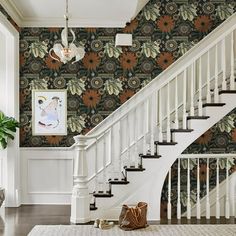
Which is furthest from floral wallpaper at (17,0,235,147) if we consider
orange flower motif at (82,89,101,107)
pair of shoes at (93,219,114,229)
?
pair of shoes at (93,219,114,229)

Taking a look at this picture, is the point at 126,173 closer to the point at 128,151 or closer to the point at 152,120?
the point at 128,151

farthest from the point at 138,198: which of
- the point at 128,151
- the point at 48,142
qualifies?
the point at 48,142

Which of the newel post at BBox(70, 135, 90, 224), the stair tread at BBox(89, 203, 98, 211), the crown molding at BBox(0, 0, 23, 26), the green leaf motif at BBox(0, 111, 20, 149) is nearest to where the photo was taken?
the newel post at BBox(70, 135, 90, 224)

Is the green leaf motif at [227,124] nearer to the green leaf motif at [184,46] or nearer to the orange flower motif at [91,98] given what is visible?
the green leaf motif at [184,46]

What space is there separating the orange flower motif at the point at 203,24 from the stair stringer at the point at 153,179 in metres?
1.71

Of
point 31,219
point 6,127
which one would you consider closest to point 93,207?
point 31,219

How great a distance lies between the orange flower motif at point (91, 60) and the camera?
7230mm

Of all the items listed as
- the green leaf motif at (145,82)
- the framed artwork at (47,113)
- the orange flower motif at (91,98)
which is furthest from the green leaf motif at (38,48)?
the green leaf motif at (145,82)

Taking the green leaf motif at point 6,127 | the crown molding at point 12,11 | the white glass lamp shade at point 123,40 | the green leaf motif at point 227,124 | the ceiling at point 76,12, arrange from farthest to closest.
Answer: the white glass lamp shade at point 123,40, the green leaf motif at point 227,124, the green leaf motif at point 6,127, the ceiling at point 76,12, the crown molding at point 12,11

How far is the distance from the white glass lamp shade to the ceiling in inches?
8.0

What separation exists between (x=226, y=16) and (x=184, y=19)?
71cm

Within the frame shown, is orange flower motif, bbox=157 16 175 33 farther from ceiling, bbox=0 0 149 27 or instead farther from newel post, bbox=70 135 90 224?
newel post, bbox=70 135 90 224

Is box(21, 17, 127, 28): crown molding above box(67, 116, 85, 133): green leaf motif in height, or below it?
above

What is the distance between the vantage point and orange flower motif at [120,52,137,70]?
23.7 ft
